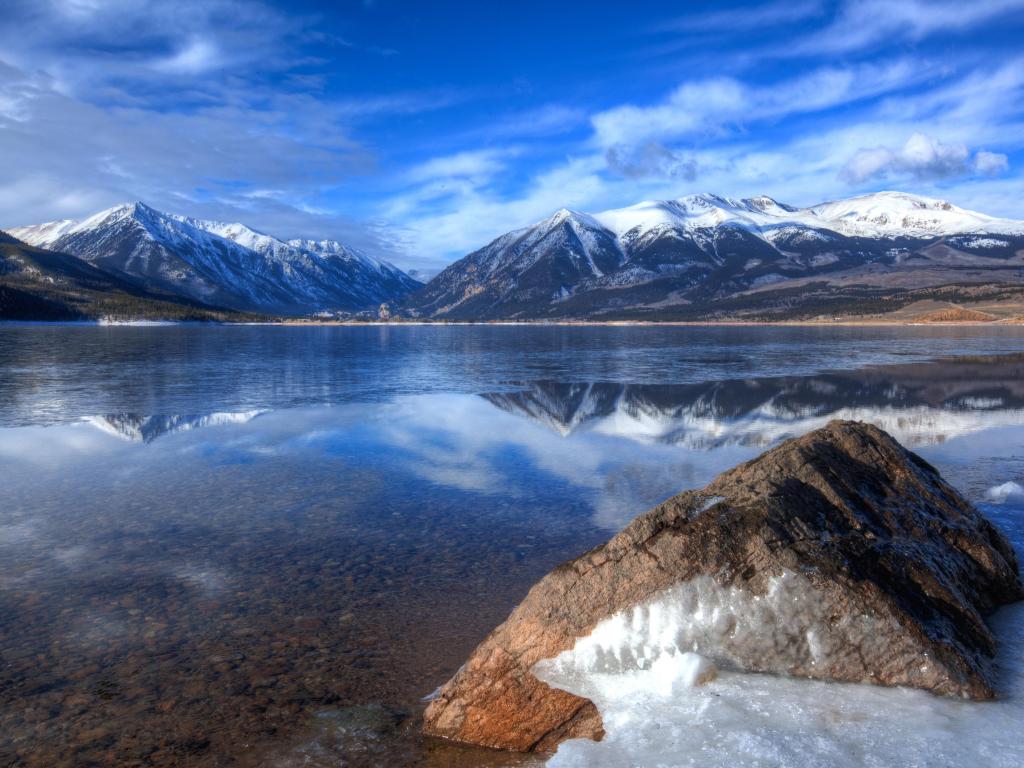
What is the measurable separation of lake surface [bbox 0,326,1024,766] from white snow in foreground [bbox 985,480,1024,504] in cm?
13

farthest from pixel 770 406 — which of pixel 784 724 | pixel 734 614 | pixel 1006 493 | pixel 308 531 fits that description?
pixel 784 724

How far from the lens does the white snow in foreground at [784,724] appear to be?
21.0ft

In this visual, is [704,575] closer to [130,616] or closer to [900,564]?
[900,564]

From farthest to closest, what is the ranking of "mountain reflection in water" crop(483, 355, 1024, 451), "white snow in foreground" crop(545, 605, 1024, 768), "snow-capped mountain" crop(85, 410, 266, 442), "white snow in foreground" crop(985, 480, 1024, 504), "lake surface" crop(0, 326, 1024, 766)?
"mountain reflection in water" crop(483, 355, 1024, 451)
"snow-capped mountain" crop(85, 410, 266, 442)
"white snow in foreground" crop(985, 480, 1024, 504)
"lake surface" crop(0, 326, 1024, 766)
"white snow in foreground" crop(545, 605, 1024, 768)

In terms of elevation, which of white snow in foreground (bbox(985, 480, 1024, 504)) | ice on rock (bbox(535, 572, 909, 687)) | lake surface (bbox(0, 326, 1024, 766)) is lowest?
lake surface (bbox(0, 326, 1024, 766))

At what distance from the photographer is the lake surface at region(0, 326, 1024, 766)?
8391 mm

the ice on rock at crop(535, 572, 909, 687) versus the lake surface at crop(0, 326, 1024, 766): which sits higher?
the ice on rock at crop(535, 572, 909, 687)

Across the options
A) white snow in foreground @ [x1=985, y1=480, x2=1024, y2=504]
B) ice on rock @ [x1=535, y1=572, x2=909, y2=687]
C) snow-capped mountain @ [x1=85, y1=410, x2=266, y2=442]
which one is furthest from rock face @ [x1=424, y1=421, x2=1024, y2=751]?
snow-capped mountain @ [x1=85, y1=410, x2=266, y2=442]

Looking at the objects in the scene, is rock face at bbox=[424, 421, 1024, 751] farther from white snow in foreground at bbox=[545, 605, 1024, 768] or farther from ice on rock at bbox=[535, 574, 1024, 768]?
white snow in foreground at bbox=[545, 605, 1024, 768]

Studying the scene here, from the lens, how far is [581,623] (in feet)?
26.6

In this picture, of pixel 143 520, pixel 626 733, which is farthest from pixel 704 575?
pixel 143 520

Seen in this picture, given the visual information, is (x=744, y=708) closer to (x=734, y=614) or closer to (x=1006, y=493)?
(x=734, y=614)

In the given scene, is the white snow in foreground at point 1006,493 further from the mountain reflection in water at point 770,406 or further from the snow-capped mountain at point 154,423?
the snow-capped mountain at point 154,423

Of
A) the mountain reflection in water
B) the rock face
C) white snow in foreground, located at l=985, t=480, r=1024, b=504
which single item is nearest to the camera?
the rock face
